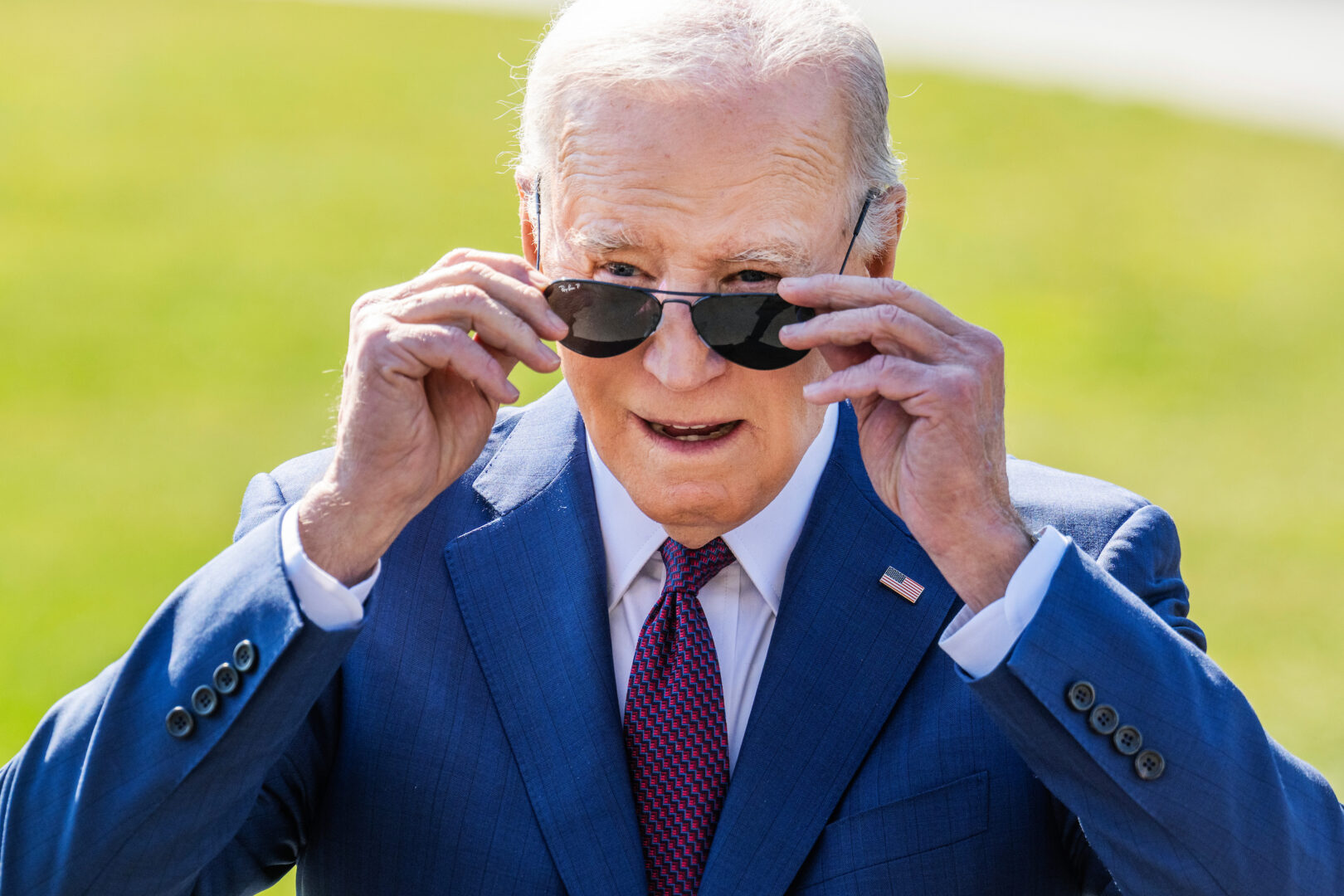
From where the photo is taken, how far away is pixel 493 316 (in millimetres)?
2553

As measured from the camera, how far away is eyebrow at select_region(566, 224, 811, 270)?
2633 mm

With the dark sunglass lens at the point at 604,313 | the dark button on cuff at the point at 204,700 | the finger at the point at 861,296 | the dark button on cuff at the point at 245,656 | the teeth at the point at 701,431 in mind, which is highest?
the finger at the point at 861,296

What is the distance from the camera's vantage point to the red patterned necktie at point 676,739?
273 centimetres

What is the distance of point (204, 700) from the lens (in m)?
2.47

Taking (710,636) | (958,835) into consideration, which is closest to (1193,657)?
(958,835)

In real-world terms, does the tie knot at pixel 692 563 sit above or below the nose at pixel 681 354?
below

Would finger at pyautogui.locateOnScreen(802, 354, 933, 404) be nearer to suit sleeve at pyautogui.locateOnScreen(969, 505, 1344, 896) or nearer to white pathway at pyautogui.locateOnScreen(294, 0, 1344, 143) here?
suit sleeve at pyautogui.locateOnScreen(969, 505, 1344, 896)

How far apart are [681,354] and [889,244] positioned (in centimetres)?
51

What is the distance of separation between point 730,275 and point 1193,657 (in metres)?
0.94

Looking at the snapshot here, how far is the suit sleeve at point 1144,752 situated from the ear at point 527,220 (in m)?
1.14

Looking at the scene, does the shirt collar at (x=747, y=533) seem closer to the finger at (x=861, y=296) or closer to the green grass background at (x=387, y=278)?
the finger at (x=861, y=296)

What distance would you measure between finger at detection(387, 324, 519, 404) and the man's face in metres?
0.26

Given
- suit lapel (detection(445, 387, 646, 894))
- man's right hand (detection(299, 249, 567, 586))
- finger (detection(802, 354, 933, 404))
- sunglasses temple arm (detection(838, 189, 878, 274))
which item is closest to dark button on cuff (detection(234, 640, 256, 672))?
man's right hand (detection(299, 249, 567, 586))

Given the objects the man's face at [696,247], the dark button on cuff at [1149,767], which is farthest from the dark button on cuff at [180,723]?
the dark button on cuff at [1149,767]
